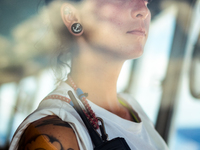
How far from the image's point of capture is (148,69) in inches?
54.9

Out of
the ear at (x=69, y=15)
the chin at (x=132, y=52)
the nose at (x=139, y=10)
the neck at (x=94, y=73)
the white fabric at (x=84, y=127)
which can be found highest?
the nose at (x=139, y=10)

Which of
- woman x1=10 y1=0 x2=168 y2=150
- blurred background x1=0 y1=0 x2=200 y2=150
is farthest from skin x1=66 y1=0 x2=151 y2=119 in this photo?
blurred background x1=0 y1=0 x2=200 y2=150

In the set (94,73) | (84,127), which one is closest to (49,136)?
(84,127)

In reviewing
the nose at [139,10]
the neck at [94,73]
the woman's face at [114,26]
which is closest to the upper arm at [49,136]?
the neck at [94,73]

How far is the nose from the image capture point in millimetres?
660

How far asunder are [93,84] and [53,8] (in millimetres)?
280

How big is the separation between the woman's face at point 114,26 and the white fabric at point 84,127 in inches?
7.7

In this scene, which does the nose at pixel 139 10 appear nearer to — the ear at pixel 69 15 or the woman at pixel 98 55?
the woman at pixel 98 55

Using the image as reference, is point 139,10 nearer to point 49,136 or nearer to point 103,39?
point 103,39

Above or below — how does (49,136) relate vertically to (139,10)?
below

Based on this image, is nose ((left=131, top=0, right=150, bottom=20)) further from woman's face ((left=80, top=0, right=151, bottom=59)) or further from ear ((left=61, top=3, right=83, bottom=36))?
ear ((left=61, top=3, right=83, bottom=36))

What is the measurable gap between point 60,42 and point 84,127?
290mm

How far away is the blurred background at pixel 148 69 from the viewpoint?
1.54 feet

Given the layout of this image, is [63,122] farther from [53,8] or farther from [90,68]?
[53,8]
